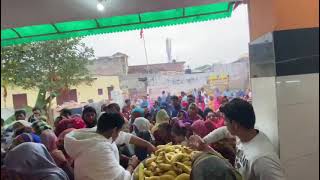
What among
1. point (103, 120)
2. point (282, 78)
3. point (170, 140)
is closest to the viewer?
point (282, 78)

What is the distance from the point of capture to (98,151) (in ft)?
6.90

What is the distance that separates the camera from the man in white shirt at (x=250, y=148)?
1.51 metres

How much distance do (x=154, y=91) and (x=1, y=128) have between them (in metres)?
7.24

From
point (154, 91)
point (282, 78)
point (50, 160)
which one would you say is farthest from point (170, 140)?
point (154, 91)

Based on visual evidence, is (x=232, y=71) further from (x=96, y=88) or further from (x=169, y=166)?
(x=169, y=166)

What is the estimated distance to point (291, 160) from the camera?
6.15 ft

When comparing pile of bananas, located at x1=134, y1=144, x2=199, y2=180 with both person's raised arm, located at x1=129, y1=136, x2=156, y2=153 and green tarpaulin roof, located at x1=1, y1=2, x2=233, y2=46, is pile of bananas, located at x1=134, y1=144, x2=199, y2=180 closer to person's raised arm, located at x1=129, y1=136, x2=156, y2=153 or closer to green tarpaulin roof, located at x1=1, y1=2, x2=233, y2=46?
person's raised arm, located at x1=129, y1=136, x2=156, y2=153

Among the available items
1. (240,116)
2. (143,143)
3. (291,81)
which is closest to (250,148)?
(240,116)

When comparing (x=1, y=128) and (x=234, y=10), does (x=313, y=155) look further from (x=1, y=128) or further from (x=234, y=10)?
(x=234, y=10)

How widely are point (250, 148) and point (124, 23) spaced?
8.41 feet

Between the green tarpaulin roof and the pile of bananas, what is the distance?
190 cm

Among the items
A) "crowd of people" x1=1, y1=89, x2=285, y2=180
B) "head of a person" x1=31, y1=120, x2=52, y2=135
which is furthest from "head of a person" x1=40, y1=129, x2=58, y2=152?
"head of a person" x1=31, y1=120, x2=52, y2=135

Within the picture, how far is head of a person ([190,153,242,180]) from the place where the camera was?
1.52m

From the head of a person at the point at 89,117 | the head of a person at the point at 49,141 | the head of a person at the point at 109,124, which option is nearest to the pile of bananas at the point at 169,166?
the head of a person at the point at 109,124
